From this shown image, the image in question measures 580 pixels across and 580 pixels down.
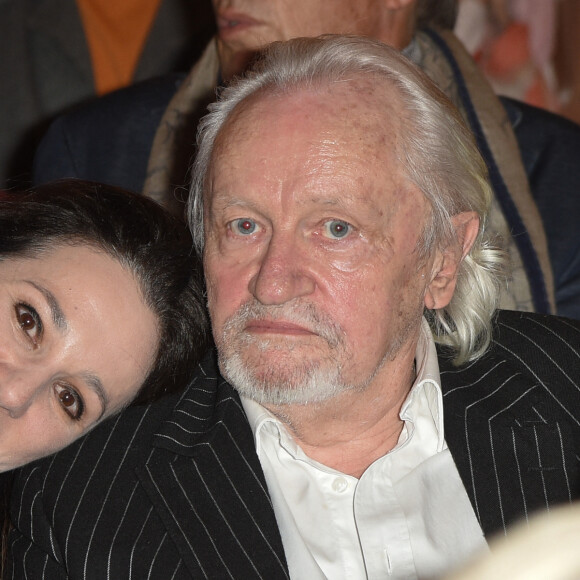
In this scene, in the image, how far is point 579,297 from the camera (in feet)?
8.08

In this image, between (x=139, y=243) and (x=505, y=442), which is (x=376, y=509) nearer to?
(x=505, y=442)

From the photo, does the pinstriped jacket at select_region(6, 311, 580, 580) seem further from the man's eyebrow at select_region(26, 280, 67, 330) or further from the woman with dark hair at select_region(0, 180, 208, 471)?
the man's eyebrow at select_region(26, 280, 67, 330)

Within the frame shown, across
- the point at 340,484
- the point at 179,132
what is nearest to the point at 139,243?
the point at 340,484

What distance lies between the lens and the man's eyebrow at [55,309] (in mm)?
1494

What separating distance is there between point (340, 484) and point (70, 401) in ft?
1.67

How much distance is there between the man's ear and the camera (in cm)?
171

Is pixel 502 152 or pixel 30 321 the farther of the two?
pixel 502 152

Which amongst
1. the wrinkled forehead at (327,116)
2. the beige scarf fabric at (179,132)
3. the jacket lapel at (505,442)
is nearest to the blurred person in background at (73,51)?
the beige scarf fabric at (179,132)

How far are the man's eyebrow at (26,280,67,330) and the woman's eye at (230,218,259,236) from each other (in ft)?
1.09

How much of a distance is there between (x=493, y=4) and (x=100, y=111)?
5.65 feet

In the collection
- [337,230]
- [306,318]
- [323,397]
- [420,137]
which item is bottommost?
[323,397]

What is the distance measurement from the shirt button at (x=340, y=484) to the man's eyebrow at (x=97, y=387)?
0.44 metres

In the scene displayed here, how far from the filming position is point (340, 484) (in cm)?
162

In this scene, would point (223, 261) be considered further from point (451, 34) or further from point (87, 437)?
point (451, 34)
